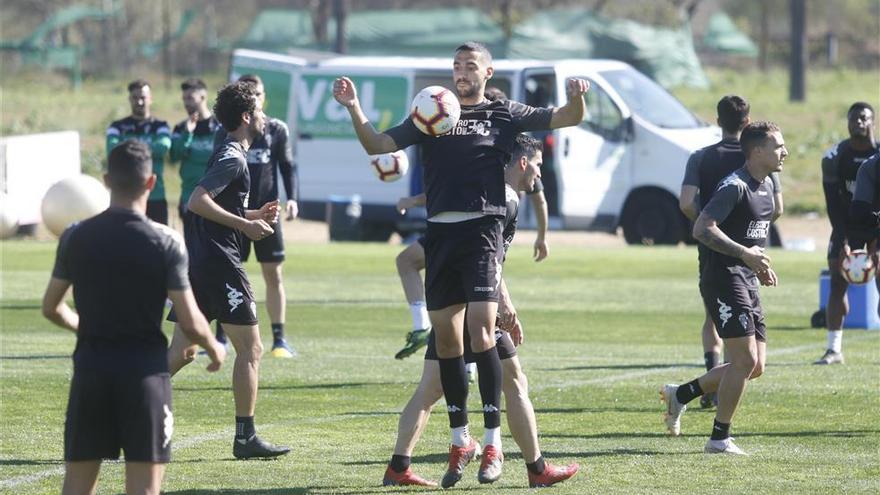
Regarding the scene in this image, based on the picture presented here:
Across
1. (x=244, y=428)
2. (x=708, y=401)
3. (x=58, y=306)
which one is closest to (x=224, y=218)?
(x=244, y=428)

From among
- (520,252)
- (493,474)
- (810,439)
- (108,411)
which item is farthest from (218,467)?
(520,252)

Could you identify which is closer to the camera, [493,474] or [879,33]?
[493,474]

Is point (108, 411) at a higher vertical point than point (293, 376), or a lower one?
higher

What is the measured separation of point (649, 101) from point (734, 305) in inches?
626

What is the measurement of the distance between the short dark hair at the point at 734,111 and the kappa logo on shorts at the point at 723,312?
68.1 inches

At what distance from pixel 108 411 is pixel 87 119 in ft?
116

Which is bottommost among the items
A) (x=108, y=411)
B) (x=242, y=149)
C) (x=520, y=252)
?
(x=520, y=252)

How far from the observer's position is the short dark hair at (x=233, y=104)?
8742 mm

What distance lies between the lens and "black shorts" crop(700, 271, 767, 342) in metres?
8.76

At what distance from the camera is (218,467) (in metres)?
8.54

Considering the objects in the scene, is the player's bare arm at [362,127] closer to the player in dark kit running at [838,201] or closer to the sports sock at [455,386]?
the sports sock at [455,386]

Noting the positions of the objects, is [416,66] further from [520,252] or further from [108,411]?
[108,411]

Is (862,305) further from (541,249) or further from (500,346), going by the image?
(500,346)

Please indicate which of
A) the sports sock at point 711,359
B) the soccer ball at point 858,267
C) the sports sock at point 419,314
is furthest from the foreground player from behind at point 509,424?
the soccer ball at point 858,267
